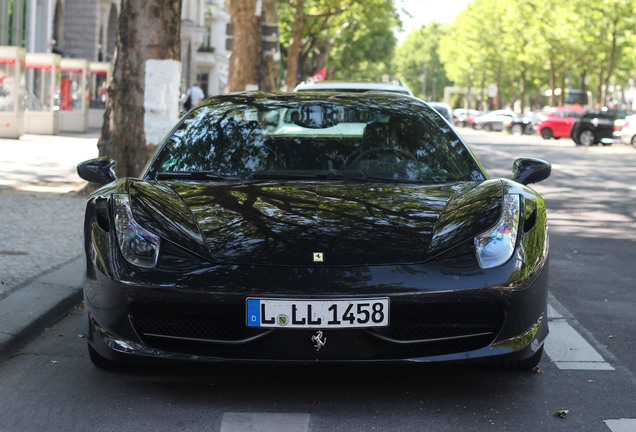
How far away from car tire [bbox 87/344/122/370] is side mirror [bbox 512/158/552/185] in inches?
86.0

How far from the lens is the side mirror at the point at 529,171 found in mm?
5195

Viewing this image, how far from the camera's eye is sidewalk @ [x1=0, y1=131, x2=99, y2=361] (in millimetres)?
5410

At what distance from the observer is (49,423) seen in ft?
12.4

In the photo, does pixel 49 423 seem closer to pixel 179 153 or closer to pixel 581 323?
pixel 179 153

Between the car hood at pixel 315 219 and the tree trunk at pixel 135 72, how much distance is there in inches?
290

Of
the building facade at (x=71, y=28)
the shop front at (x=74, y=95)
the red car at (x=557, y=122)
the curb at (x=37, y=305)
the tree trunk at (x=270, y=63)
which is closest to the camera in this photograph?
the curb at (x=37, y=305)

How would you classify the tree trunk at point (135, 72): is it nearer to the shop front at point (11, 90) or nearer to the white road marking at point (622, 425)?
the white road marking at point (622, 425)

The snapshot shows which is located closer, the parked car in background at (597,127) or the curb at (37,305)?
the curb at (37,305)

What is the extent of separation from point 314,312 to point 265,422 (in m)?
0.44

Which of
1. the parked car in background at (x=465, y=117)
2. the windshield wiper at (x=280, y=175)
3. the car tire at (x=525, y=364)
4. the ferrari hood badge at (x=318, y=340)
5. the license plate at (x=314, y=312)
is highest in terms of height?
the windshield wiper at (x=280, y=175)

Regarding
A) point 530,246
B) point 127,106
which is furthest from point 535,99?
point 530,246

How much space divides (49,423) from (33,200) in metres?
8.20

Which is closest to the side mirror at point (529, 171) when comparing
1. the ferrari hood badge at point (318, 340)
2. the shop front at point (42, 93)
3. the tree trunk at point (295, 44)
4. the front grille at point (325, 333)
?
the front grille at point (325, 333)

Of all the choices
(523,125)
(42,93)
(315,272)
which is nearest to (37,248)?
(315,272)
